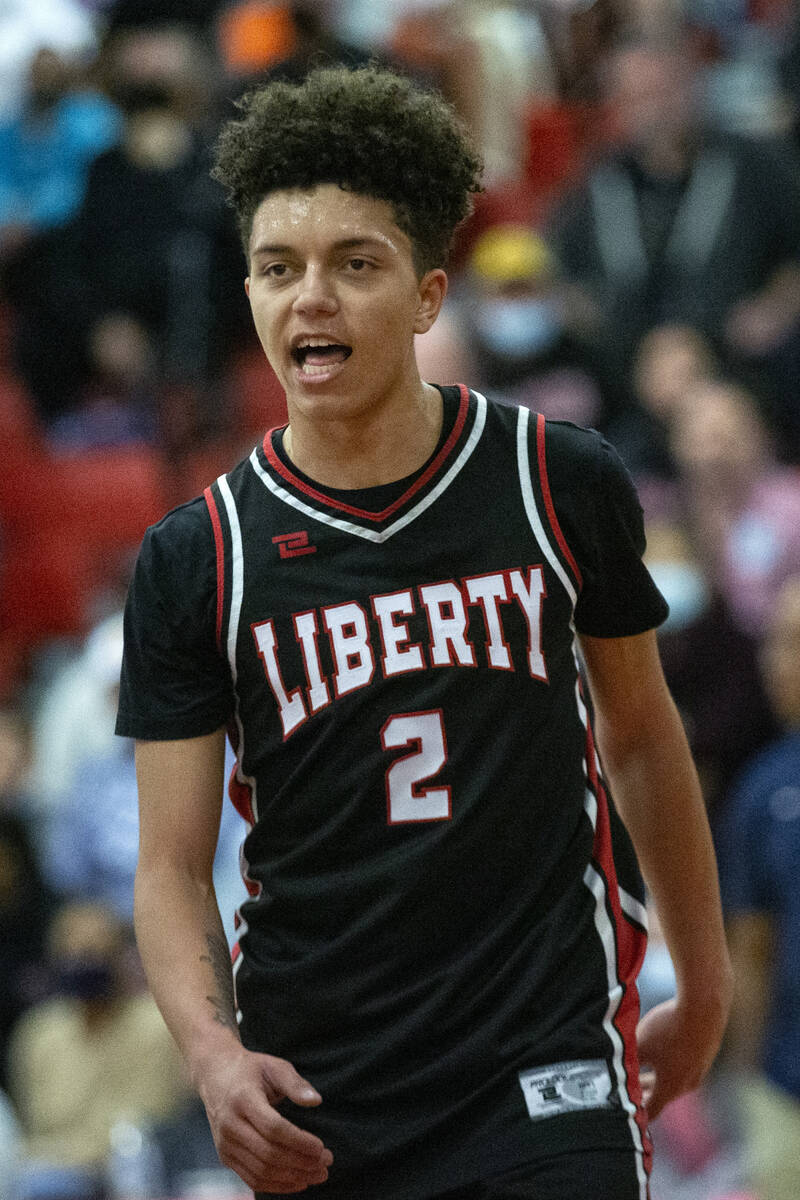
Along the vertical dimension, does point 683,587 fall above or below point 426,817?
above

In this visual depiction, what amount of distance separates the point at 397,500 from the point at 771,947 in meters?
2.73

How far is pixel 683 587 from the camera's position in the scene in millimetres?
7148

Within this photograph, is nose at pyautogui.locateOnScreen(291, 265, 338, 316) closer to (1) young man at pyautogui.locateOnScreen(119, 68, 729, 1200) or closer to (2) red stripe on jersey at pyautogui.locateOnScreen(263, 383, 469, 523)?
(1) young man at pyautogui.locateOnScreen(119, 68, 729, 1200)

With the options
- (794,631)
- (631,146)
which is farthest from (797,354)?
(794,631)

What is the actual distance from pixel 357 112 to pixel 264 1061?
4.59 feet

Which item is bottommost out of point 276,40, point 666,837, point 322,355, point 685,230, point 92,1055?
point 92,1055

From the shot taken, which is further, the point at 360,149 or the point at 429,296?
the point at 429,296

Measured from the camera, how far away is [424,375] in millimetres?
7938

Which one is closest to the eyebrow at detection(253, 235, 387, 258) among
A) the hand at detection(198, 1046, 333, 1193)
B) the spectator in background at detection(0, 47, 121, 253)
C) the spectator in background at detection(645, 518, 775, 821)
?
the hand at detection(198, 1046, 333, 1193)

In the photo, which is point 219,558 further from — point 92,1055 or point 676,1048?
point 92,1055

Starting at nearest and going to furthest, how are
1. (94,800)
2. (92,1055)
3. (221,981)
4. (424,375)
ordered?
(221,981) → (92,1055) → (94,800) → (424,375)

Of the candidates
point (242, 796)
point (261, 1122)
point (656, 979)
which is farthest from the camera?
point (656, 979)

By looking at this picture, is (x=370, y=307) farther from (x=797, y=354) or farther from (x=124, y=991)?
(x=797, y=354)

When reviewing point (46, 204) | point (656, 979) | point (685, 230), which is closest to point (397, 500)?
point (656, 979)
